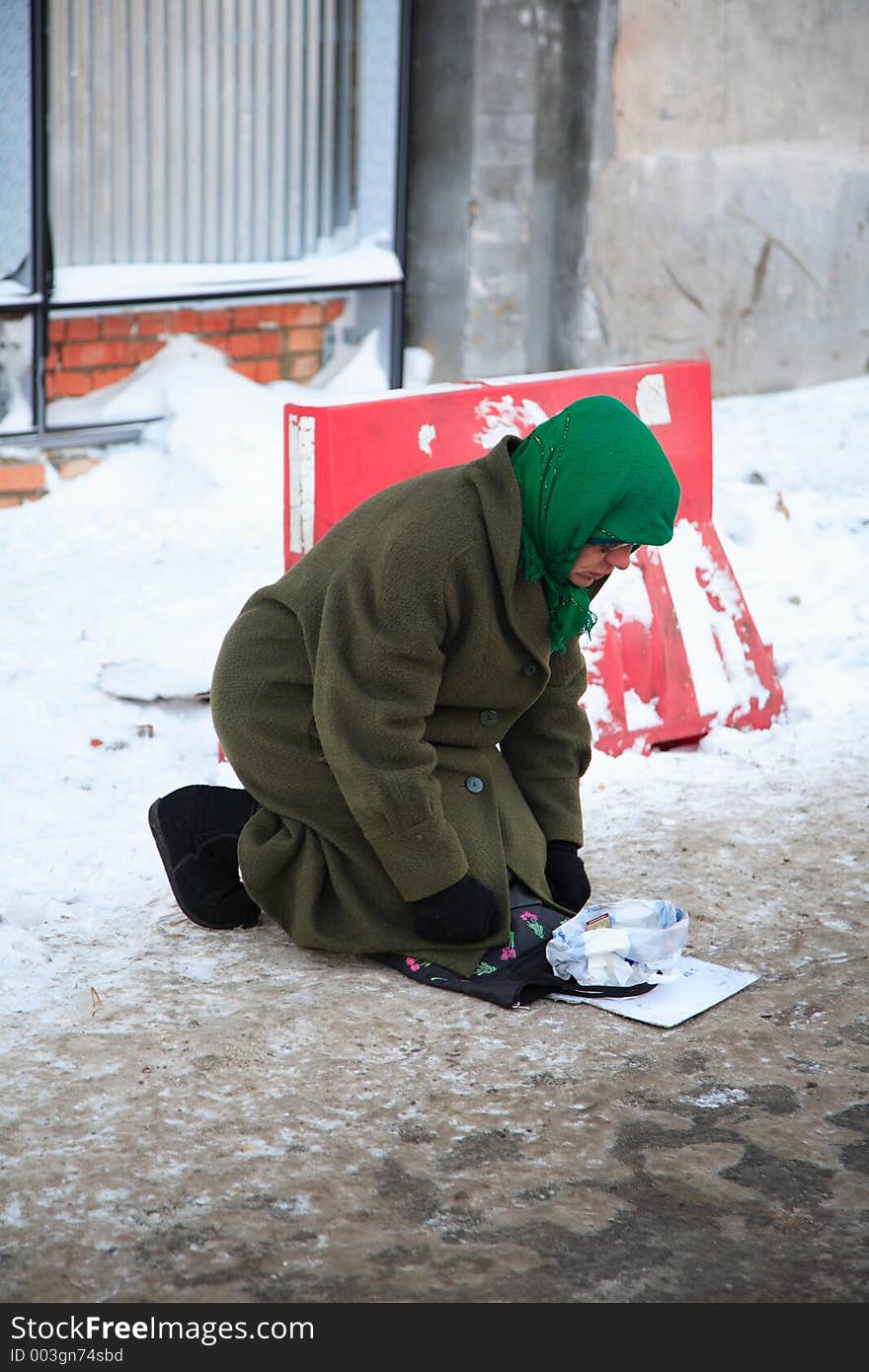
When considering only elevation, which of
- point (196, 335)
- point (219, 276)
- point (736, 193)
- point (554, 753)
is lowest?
point (554, 753)

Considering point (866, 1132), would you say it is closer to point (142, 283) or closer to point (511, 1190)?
point (511, 1190)

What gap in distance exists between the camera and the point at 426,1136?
249 cm

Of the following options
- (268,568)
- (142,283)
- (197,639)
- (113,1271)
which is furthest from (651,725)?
(142,283)

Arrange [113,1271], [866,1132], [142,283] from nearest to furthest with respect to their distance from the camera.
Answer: [113,1271] → [866,1132] → [142,283]

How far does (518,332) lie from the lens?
746cm

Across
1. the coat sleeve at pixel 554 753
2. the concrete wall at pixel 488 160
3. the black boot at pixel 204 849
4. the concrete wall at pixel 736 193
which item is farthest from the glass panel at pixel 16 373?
the coat sleeve at pixel 554 753

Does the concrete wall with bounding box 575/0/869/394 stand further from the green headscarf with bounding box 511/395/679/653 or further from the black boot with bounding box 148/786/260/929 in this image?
the green headscarf with bounding box 511/395/679/653

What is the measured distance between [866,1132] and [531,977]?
0.70 metres

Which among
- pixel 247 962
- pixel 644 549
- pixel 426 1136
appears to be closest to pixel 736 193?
pixel 644 549

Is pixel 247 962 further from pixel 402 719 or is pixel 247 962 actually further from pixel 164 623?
pixel 164 623

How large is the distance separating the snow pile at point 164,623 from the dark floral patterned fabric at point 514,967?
460 millimetres

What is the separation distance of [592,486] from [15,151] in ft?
13.4

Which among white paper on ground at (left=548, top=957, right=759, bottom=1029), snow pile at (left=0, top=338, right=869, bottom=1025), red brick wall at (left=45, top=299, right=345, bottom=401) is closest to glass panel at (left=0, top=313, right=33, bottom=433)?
red brick wall at (left=45, top=299, right=345, bottom=401)

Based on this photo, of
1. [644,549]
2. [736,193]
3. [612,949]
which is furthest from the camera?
[736,193]
